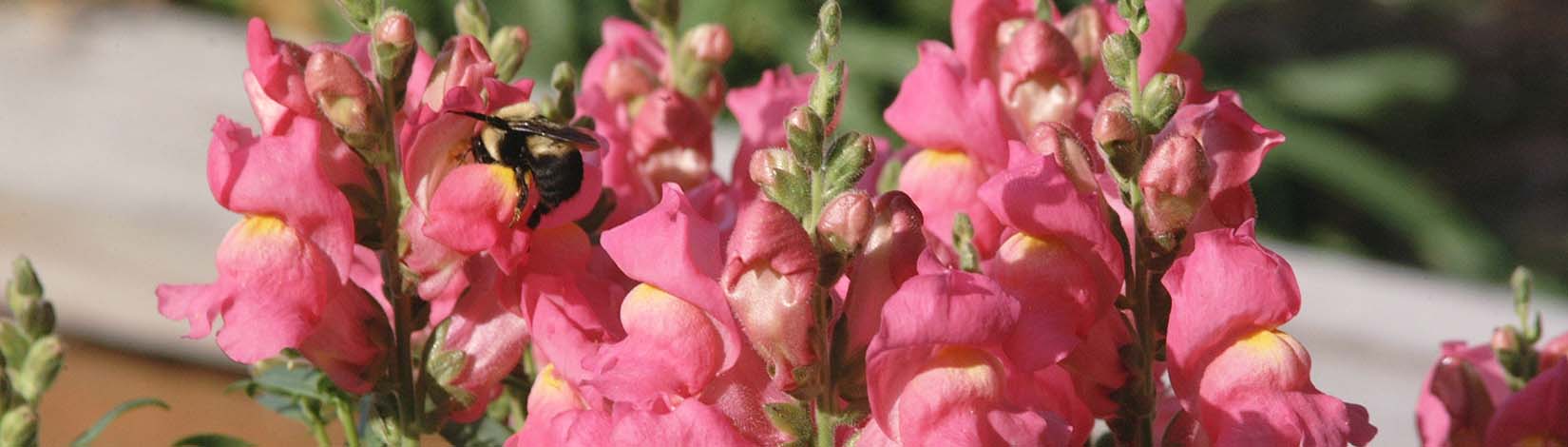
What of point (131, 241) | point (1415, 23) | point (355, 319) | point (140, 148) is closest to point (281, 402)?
point (355, 319)

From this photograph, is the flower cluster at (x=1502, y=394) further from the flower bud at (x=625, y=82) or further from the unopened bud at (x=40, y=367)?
the unopened bud at (x=40, y=367)

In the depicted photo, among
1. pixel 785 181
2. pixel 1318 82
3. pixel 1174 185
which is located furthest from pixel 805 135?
pixel 1318 82

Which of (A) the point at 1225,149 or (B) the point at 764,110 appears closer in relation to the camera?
(A) the point at 1225,149

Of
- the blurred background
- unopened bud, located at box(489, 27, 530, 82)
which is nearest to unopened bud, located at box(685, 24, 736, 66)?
unopened bud, located at box(489, 27, 530, 82)

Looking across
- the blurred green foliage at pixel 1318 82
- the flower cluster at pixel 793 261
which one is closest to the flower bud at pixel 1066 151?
the flower cluster at pixel 793 261

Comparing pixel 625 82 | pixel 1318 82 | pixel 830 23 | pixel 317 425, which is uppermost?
pixel 830 23

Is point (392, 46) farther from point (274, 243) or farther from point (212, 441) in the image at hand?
point (212, 441)

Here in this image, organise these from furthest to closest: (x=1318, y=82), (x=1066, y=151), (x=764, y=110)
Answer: (x=1318, y=82) → (x=764, y=110) → (x=1066, y=151)
